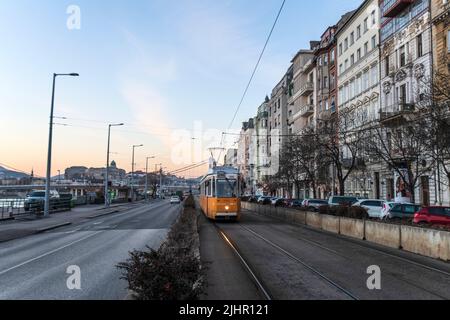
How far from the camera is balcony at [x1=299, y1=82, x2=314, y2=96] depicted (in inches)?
3009

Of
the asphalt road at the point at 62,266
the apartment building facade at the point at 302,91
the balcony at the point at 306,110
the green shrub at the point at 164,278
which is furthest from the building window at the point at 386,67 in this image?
the green shrub at the point at 164,278

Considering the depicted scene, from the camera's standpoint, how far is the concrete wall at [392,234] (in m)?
15.4

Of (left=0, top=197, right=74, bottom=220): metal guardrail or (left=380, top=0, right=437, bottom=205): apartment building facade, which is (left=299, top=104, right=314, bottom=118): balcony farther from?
(left=0, top=197, right=74, bottom=220): metal guardrail

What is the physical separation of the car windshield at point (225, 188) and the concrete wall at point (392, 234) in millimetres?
5335

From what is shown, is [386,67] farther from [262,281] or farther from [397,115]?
[262,281]

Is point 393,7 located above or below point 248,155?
above

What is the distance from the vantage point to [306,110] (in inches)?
3022

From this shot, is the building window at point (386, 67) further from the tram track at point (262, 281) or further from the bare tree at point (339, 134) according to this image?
the tram track at point (262, 281)

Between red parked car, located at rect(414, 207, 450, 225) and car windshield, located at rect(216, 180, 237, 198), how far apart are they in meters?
11.0

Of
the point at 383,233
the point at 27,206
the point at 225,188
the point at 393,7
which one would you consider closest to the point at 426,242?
the point at 383,233

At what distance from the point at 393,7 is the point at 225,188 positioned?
86.0 feet

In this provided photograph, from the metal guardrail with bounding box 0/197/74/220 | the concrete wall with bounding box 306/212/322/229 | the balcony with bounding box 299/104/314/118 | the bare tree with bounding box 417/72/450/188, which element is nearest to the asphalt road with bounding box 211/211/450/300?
the bare tree with bounding box 417/72/450/188
